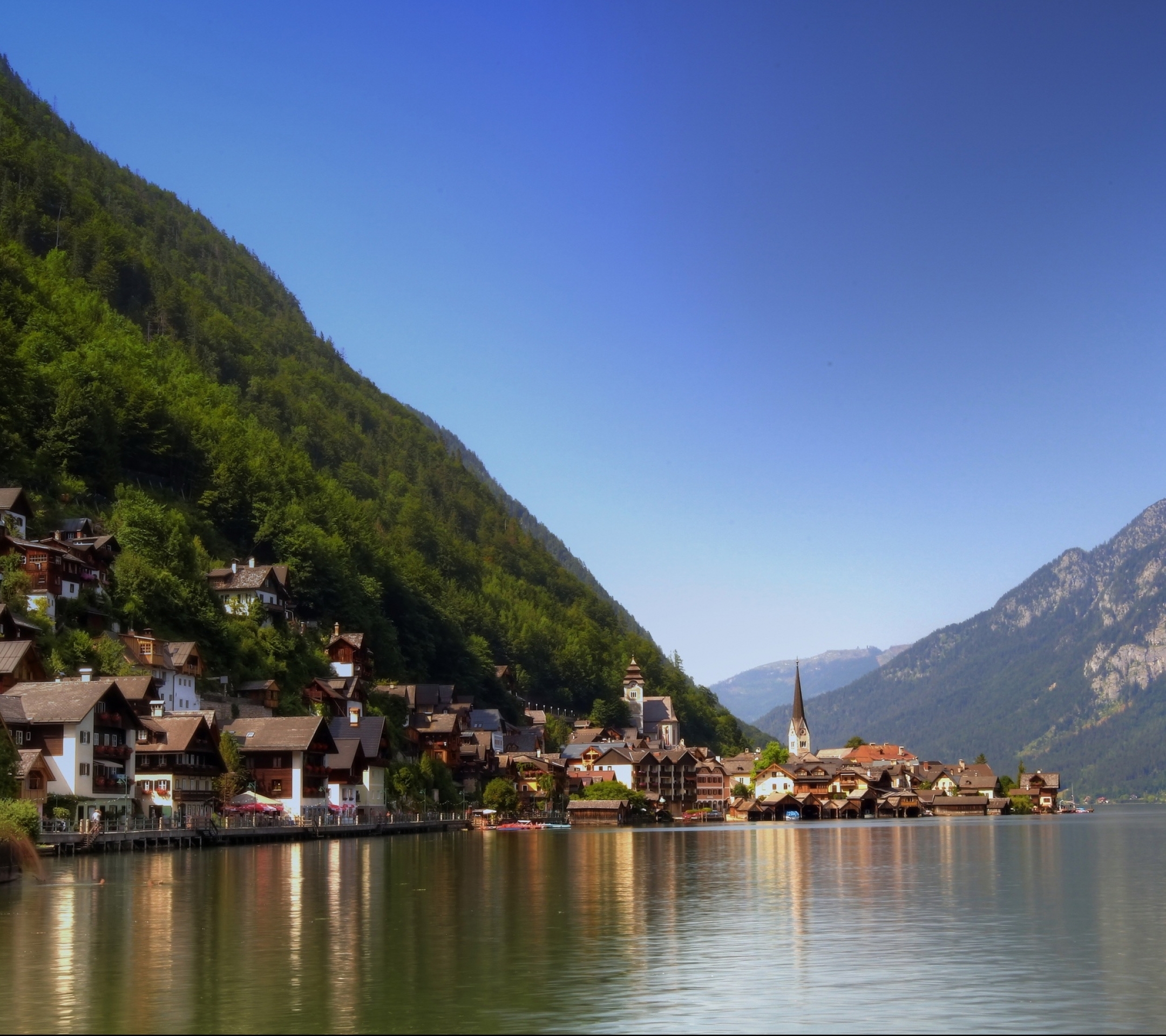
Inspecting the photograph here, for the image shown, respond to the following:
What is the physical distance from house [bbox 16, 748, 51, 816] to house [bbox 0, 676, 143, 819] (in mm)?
510

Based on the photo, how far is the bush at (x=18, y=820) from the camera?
51.1m

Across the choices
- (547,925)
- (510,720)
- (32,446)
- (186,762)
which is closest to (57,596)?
(186,762)

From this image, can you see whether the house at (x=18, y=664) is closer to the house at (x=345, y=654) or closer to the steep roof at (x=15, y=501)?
the steep roof at (x=15, y=501)

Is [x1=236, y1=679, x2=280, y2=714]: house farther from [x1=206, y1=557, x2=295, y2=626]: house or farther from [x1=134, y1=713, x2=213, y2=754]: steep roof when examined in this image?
[x1=134, y1=713, x2=213, y2=754]: steep roof

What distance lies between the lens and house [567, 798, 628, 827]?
151m

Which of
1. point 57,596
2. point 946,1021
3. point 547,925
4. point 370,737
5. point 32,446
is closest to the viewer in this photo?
point 946,1021

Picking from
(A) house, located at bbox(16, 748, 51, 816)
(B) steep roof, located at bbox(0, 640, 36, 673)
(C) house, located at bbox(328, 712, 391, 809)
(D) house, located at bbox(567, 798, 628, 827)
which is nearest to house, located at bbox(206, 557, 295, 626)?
(C) house, located at bbox(328, 712, 391, 809)

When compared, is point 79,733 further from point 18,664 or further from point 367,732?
point 367,732

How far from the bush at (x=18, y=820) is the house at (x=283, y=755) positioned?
104 feet

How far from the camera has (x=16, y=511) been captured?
10119 cm

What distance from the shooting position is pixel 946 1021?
2408cm

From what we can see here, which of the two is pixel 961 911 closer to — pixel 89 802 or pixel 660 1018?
pixel 660 1018

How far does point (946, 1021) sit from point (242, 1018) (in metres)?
12.6

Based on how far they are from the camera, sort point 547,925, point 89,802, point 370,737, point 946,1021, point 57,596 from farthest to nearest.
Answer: point 370,737, point 57,596, point 89,802, point 547,925, point 946,1021
